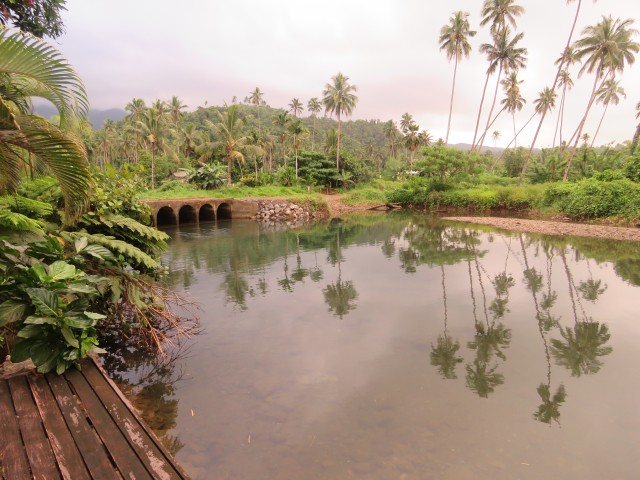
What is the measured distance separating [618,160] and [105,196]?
146 feet

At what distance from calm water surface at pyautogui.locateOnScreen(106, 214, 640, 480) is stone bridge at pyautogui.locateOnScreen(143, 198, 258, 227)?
15.1m

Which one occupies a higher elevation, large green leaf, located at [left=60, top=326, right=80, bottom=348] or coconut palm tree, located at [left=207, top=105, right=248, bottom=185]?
coconut palm tree, located at [left=207, top=105, right=248, bottom=185]

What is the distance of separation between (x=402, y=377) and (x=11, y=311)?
5.53 m

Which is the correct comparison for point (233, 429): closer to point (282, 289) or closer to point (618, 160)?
point (282, 289)

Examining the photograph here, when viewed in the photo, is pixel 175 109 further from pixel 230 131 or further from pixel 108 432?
pixel 108 432

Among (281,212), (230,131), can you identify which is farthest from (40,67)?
(230,131)

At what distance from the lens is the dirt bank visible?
20605 millimetres

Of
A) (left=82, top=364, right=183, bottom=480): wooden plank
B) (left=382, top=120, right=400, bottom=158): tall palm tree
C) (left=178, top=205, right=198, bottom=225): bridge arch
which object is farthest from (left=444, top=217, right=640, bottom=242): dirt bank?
(left=382, top=120, right=400, bottom=158): tall palm tree

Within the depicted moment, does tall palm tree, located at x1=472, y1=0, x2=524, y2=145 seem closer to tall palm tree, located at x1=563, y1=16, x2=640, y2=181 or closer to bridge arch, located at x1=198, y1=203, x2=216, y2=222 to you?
tall palm tree, located at x1=563, y1=16, x2=640, y2=181

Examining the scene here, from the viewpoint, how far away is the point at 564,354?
7145mm

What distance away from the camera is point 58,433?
123 inches

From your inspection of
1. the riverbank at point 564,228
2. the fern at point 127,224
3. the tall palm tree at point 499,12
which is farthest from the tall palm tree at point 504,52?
the fern at point 127,224

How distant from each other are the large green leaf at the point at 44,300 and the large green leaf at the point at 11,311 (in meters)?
0.14

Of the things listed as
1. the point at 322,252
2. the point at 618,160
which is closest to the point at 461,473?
the point at 322,252
